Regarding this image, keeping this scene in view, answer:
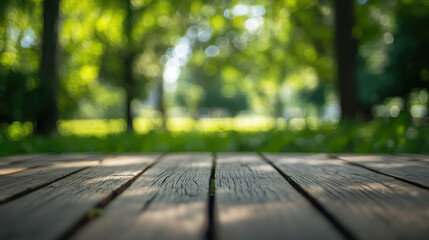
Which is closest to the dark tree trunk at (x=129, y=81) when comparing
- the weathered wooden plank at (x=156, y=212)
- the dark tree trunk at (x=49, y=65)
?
the dark tree trunk at (x=49, y=65)

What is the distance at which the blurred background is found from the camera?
11.6ft

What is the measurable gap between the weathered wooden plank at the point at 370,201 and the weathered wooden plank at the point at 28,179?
1168 mm

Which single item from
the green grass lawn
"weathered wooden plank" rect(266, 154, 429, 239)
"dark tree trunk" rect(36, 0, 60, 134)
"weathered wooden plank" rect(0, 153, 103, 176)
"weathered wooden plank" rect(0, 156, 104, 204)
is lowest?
"weathered wooden plank" rect(266, 154, 429, 239)

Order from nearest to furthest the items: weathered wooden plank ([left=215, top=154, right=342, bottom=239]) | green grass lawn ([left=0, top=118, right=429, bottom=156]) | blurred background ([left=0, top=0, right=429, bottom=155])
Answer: weathered wooden plank ([left=215, top=154, right=342, bottom=239])
green grass lawn ([left=0, top=118, right=429, bottom=156])
blurred background ([left=0, top=0, right=429, bottom=155])

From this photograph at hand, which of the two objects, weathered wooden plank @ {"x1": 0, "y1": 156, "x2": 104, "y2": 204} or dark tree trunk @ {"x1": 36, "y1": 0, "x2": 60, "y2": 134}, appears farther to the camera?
dark tree trunk @ {"x1": 36, "y1": 0, "x2": 60, "y2": 134}

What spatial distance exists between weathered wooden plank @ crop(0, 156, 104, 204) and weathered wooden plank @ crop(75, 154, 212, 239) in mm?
428

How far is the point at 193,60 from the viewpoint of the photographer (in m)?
13.7

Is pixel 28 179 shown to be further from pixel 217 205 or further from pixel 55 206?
pixel 217 205

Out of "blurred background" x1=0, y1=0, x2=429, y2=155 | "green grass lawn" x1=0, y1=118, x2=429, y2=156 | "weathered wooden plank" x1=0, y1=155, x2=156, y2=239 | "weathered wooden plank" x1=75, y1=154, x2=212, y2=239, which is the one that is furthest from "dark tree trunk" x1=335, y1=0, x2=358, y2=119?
"weathered wooden plank" x1=0, y1=155, x2=156, y2=239

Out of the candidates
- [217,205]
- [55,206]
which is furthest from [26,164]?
[217,205]

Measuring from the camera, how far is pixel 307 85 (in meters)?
26.0

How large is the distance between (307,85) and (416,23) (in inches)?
535

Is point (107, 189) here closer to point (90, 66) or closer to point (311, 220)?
point (311, 220)

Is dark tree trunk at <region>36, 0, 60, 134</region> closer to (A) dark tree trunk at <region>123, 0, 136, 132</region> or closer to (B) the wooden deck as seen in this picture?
(A) dark tree trunk at <region>123, 0, 136, 132</region>
